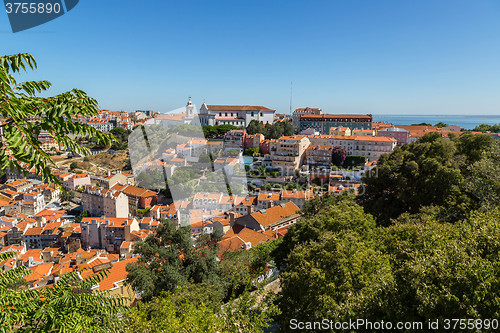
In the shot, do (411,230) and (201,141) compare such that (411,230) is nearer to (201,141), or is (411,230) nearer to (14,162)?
(14,162)

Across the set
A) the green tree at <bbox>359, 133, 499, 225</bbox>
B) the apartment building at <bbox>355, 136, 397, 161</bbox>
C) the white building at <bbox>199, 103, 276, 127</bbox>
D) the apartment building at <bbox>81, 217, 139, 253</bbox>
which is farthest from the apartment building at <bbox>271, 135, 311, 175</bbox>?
the green tree at <bbox>359, 133, 499, 225</bbox>

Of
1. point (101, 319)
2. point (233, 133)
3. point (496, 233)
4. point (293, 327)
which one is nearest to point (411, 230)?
point (496, 233)

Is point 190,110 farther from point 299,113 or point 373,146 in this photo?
point 373,146

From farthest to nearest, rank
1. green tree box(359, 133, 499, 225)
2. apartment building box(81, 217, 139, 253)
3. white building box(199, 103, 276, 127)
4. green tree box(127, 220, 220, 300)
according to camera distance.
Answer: white building box(199, 103, 276, 127)
apartment building box(81, 217, 139, 253)
green tree box(359, 133, 499, 225)
green tree box(127, 220, 220, 300)

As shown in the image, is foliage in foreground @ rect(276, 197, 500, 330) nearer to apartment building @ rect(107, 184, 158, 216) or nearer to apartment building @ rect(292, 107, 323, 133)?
apartment building @ rect(107, 184, 158, 216)

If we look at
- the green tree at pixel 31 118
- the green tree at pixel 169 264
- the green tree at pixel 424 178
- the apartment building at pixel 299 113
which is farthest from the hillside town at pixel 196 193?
the green tree at pixel 31 118

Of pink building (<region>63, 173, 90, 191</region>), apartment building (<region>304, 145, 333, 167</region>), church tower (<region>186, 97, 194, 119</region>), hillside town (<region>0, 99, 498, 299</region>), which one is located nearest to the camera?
hillside town (<region>0, 99, 498, 299</region>)
